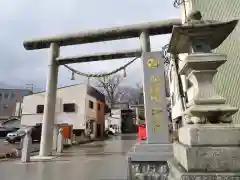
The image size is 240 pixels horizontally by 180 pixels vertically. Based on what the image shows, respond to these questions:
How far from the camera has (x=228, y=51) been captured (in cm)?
849

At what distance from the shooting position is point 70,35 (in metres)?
10.5

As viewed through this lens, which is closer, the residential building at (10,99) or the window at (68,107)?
the window at (68,107)

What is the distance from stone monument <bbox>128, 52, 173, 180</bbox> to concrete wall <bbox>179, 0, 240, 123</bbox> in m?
2.78

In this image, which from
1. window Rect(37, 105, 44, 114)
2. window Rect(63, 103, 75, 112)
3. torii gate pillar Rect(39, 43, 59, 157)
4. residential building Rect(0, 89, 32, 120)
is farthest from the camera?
residential building Rect(0, 89, 32, 120)

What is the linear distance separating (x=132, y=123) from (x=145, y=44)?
1484 inches

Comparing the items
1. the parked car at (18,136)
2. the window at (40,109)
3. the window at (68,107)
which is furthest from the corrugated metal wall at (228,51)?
the window at (40,109)

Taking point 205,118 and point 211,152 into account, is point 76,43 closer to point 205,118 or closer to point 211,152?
point 205,118

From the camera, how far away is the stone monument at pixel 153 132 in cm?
540

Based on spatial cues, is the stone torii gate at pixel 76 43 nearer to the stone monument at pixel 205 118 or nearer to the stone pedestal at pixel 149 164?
the stone pedestal at pixel 149 164

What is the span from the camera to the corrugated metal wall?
804 cm

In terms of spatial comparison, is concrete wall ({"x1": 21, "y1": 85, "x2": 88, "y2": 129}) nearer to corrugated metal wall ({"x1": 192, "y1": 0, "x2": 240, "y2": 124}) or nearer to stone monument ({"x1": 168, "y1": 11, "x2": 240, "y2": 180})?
corrugated metal wall ({"x1": 192, "y1": 0, "x2": 240, "y2": 124})

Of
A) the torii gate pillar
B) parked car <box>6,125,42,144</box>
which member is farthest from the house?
the torii gate pillar

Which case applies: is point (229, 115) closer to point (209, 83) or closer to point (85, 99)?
point (209, 83)

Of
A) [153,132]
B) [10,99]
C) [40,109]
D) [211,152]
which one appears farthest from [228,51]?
[10,99]
